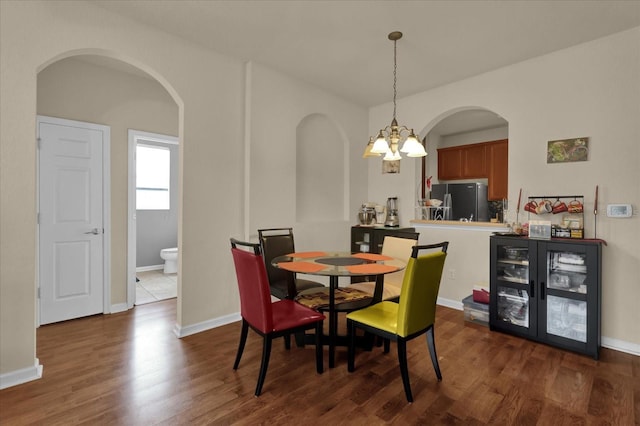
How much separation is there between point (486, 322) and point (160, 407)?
2958 millimetres

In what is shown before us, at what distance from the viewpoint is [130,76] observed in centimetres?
367

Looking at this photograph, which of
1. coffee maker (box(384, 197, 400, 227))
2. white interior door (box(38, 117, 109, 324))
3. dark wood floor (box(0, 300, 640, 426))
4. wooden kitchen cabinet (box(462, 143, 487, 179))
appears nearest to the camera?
dark wood floor (box(0, 300, 640, 426))

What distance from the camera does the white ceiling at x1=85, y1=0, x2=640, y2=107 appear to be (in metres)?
2.41

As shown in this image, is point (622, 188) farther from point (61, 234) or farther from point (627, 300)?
point (61, 234)

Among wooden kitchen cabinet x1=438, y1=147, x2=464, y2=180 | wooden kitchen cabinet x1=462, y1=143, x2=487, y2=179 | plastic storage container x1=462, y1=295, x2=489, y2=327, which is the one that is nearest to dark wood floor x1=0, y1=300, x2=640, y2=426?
plastic storage container x1=462, y1=295, x2=489, y2=327

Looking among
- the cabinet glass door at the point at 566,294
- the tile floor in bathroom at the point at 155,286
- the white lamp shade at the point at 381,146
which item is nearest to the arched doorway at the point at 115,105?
the tile floor in bathroom at the point at 155,286

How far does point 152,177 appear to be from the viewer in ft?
19.8

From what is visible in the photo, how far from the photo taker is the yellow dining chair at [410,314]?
6.30 ft

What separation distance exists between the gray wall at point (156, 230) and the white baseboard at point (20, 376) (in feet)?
12.5

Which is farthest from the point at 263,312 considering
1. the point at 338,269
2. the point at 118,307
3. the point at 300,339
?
the point at 118,307

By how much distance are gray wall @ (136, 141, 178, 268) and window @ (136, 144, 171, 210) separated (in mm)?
106

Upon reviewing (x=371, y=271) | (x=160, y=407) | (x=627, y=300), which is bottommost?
(x=160, y=407)

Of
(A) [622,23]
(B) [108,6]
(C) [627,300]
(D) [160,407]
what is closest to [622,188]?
(C) [627,300]

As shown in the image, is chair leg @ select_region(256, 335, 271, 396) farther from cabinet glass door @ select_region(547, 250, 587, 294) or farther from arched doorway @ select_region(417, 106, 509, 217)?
arched doorway @ select_region(417, 106, 509, 217)
